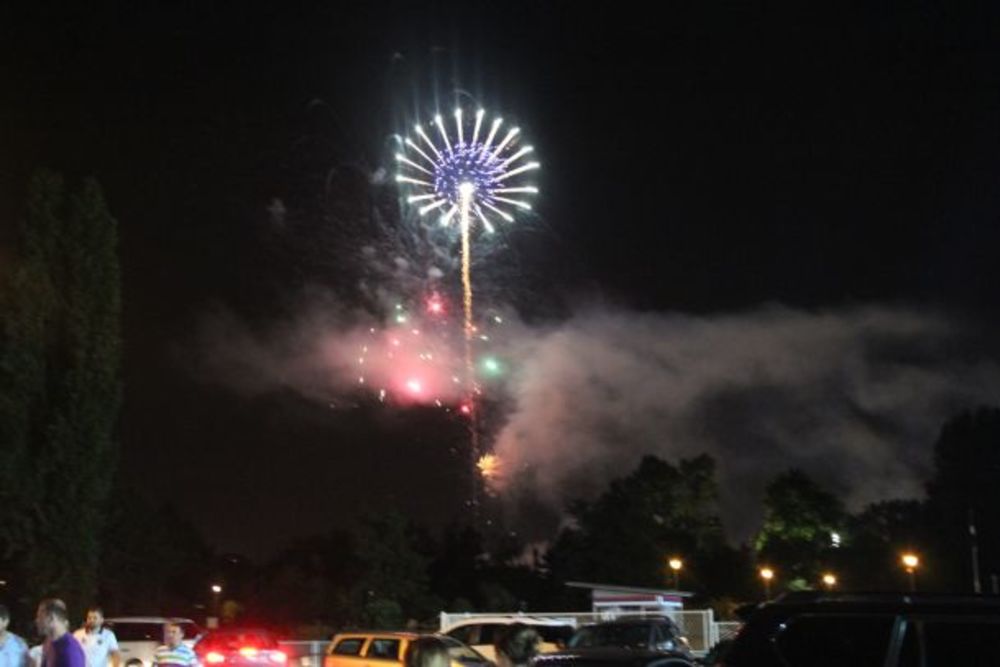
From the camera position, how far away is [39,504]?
3023 centimetres

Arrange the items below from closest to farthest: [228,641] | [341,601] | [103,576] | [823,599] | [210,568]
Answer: [823,599]
[228,641]
[341,601]
[103,576]
[210,568]

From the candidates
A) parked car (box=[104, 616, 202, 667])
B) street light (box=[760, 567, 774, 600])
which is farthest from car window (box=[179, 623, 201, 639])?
street light (box=[760, 567, 774, 600])

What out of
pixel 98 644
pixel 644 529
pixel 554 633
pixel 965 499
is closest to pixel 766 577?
pixel 644 529

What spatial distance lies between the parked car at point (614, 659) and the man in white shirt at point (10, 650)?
16.4ft

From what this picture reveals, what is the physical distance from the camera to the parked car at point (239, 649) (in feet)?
83.5

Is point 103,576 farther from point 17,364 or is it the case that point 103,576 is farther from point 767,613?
point 767,613

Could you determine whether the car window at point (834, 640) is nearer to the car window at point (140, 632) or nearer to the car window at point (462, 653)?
the car window at point (462, 653)

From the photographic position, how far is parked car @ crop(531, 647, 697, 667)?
11.7 meters

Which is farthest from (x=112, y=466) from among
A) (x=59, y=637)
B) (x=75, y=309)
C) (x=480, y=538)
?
(x=480, y=538)

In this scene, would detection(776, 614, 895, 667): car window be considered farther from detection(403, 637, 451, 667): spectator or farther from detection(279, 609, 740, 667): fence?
detection(279, 609, 740, 667): fence

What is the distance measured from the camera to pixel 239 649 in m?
25.6

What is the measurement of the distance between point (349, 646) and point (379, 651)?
1.06 metres

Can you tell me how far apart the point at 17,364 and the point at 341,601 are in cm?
1648

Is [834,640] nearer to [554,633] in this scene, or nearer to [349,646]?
[349,646]
